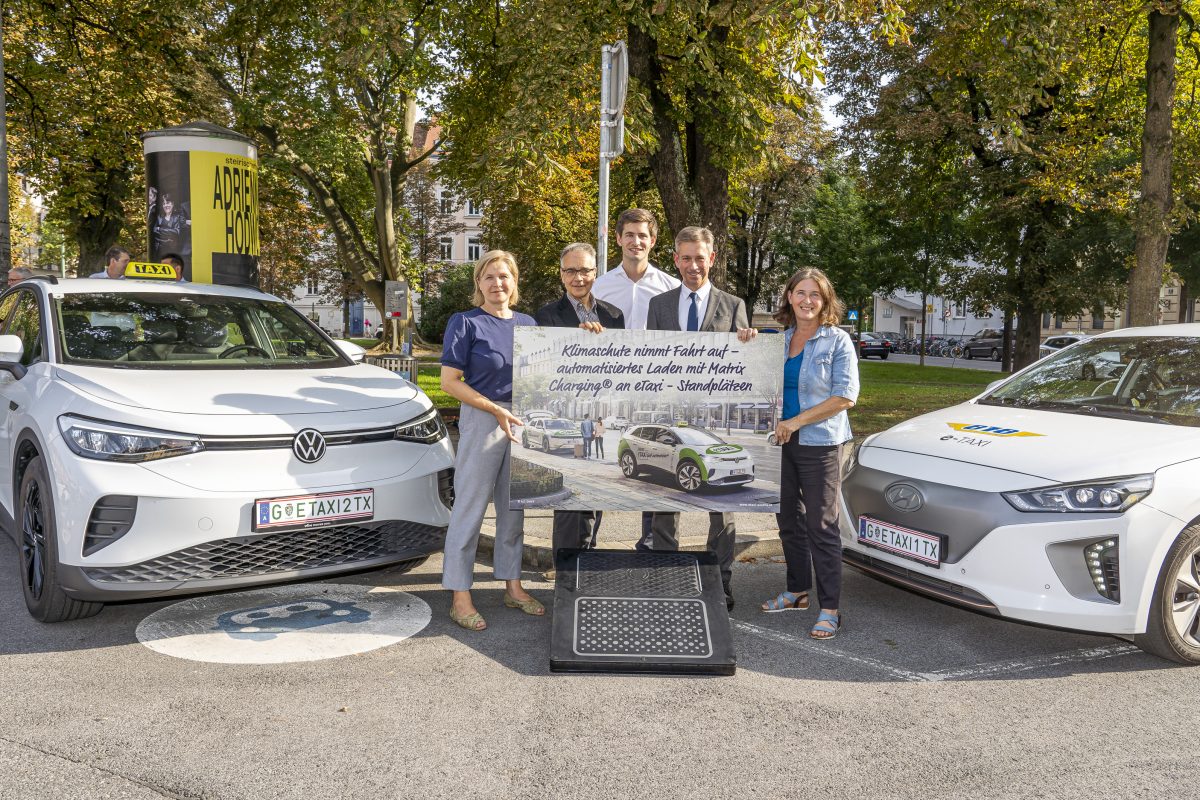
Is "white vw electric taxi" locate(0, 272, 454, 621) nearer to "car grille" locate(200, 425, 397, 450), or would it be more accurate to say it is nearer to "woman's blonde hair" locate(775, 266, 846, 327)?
"car grille" locate(200, 425, 397, 450)

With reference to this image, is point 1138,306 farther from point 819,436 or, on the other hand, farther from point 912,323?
point 912,323

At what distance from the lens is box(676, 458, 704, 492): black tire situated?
180 inches

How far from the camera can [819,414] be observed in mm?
4570

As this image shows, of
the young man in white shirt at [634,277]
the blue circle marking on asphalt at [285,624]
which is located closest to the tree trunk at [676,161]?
the young man in white shirt at [634,277]

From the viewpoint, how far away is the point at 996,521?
13.9 ft

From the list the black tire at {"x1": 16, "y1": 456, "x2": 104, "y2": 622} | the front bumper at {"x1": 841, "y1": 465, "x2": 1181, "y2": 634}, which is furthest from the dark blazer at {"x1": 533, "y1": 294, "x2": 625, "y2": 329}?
the black tire at {"x1": 16, "y1": 456, "x2": 104, "y2": 622}

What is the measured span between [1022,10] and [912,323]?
234ft

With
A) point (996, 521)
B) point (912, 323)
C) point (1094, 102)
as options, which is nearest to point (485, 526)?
point (996, 521)

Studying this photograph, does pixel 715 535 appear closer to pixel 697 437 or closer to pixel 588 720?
pixel 697 437

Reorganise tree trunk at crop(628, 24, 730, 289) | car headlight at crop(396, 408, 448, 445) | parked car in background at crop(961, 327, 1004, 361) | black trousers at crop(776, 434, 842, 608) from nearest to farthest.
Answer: black trousers at crop(776, 434, 842, 608)
car headlight at crop(396, 408, 448, 445)
tree trunk at crop(628, 24, 730, 289)
parked car in background at crop(961, 327, 1004, 361)

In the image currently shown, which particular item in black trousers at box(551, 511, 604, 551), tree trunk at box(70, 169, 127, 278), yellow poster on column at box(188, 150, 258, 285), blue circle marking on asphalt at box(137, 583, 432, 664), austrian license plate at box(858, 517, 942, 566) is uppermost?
tree trunk at box(70, 169, 127, 278)

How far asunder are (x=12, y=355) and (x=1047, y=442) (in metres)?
5.44

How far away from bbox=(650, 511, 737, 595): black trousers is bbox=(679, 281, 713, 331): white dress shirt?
1013 mm

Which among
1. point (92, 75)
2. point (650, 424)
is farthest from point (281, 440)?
point (92, 75)
